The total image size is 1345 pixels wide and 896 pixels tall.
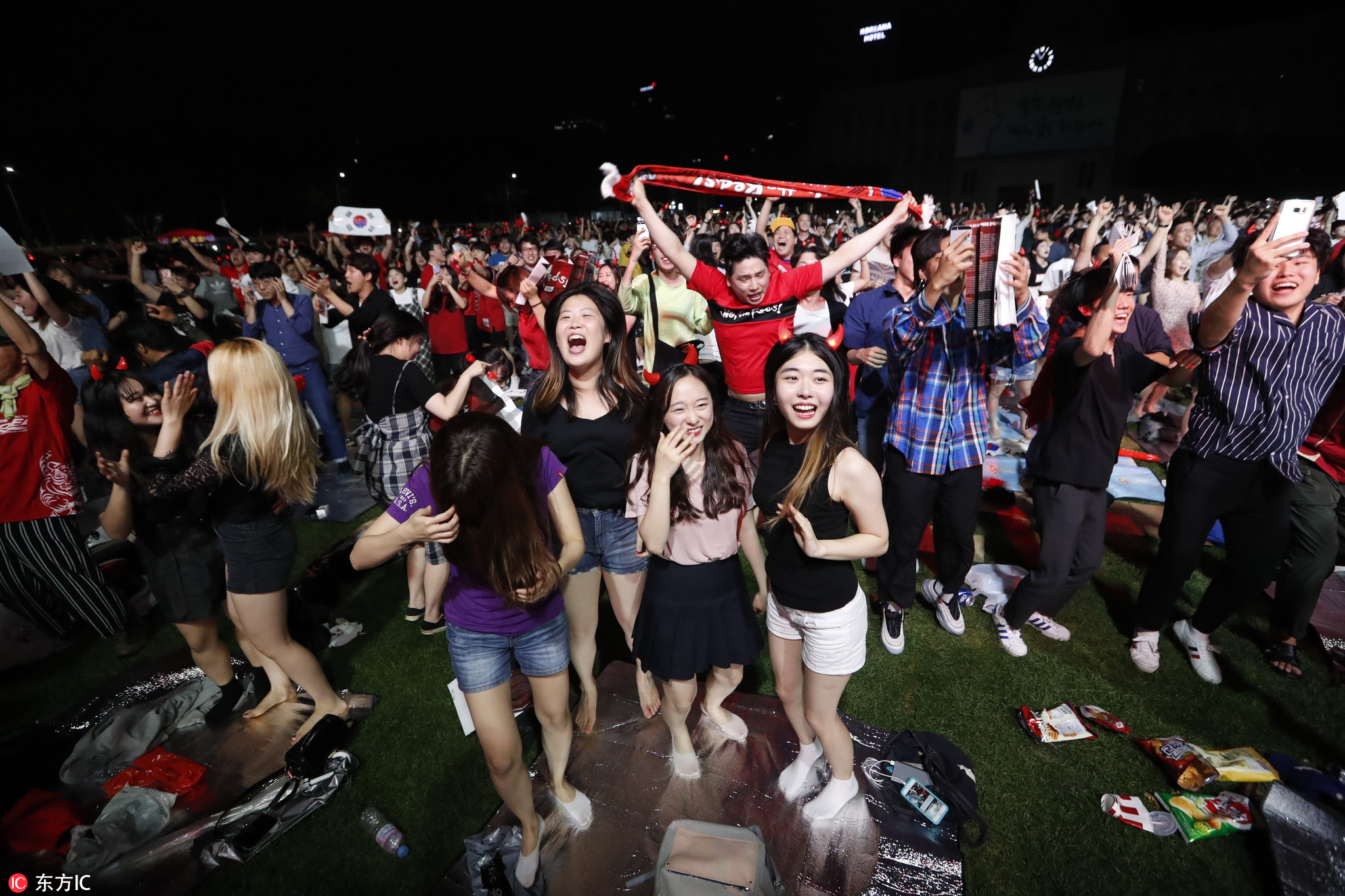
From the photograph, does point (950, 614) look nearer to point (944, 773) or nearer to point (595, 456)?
point (944, 773)

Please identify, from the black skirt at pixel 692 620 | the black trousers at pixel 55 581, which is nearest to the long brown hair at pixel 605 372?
the black skirt at pixel 692 620

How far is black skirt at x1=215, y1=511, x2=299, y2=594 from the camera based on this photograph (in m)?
3.12

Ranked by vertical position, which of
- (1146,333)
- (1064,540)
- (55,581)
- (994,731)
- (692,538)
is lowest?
(994,731)

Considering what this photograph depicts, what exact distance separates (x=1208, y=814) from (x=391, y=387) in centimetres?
502

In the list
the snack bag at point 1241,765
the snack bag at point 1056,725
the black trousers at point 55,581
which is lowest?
the snack bag at point 1056,725

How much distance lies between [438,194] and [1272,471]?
41.6 m

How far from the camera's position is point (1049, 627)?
417cm

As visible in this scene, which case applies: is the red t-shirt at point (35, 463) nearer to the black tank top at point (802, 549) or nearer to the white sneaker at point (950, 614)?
the black tank top at point (802, 549)

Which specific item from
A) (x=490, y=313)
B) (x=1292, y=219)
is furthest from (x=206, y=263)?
(x=1292, y=219)

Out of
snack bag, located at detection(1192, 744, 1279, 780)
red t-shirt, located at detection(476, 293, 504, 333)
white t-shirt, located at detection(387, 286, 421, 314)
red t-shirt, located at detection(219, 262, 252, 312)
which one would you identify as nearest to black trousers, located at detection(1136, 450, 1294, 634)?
snack bag, located at detection(1192, 744, 1279, 780)

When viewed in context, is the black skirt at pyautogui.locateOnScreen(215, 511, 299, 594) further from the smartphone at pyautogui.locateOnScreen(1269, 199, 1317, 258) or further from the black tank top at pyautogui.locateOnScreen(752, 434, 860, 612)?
the smartphone at pyautogui.locateOnScreen(1269, 199, 1317, 258)

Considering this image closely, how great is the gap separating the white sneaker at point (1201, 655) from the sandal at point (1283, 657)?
31cm

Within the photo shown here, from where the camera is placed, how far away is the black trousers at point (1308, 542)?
3.55 metres

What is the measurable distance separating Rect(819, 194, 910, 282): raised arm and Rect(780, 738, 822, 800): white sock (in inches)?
114
